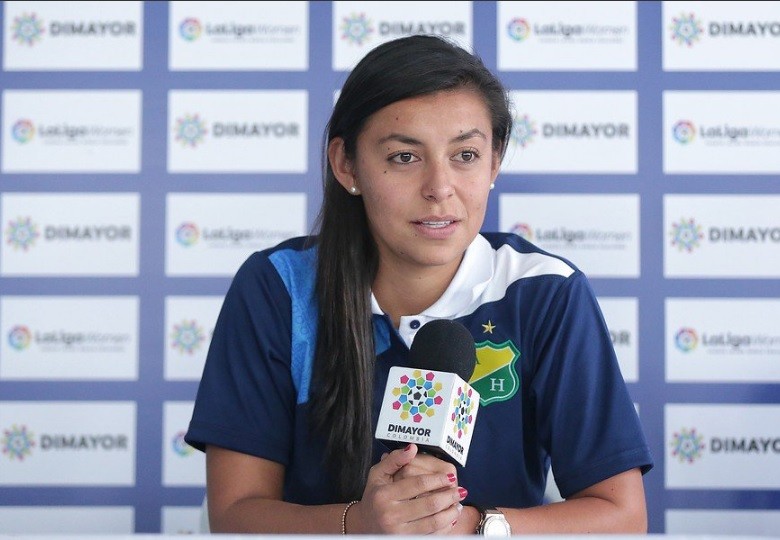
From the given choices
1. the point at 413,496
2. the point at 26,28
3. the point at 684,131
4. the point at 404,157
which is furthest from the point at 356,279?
the point at 26,28

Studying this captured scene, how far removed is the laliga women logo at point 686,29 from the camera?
6.33 feet

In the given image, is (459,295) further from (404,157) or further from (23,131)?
(23,131)

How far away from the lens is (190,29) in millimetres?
1956

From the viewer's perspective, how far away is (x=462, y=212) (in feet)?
3.64

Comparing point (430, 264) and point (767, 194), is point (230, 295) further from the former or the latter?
point (767, 194)

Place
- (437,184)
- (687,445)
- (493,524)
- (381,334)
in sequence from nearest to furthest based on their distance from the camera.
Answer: (493,524) < (437,184) < (381,334) < (687,445)

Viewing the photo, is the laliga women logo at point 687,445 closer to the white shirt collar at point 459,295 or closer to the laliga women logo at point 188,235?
the white shirt collar at point 459,295

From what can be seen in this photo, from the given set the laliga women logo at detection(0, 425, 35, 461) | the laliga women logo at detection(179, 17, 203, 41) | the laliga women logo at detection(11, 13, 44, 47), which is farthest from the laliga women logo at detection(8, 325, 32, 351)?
the laliga women logo at detection(179, 17, 203, 41)

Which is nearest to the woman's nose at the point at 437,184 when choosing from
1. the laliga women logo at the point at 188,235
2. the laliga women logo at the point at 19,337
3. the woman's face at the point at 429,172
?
the woman's face at the point at 429,172

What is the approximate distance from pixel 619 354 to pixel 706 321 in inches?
8.0

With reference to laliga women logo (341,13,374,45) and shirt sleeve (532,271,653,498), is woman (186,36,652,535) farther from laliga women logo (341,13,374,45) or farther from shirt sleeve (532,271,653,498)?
laliga women logo (341,13,374,45)

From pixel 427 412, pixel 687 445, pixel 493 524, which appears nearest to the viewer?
pixel 427 412

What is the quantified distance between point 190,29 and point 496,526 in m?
1.40

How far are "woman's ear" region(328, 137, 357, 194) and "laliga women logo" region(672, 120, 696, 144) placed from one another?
1.00 metres
